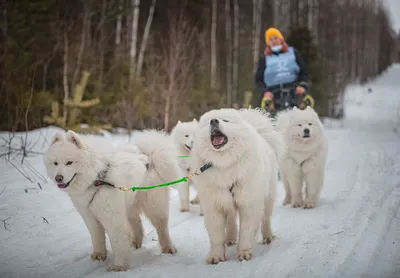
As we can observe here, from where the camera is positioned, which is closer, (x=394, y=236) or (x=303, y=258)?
(x=303, y=258)

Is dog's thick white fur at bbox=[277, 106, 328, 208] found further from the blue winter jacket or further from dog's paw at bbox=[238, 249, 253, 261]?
dog's paw at bbox=[238, 249, 253, 261]

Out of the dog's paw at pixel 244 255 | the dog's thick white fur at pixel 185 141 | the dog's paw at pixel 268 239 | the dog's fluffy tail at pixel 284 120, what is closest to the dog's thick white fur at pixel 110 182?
the dog's paw at pixel 244 255

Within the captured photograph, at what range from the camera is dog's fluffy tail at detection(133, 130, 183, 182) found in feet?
12.0

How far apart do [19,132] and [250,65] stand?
1157cm

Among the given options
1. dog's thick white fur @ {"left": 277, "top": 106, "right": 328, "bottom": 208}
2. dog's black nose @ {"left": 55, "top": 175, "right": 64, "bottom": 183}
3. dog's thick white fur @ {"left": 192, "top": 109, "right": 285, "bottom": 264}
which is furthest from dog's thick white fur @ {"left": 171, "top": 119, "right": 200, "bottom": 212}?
dog's black nose @ {"left": 55, "top": 175, "right": 64, "bottom": 183}

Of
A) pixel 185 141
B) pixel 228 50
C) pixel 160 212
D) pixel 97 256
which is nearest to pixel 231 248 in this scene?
pixel 160 212

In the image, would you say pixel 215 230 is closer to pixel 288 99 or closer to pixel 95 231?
pixel 95 231

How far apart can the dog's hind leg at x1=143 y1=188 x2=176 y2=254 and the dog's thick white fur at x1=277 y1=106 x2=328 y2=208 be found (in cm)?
221

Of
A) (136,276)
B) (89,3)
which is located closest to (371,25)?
(89,3)

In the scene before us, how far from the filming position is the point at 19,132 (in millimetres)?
7328

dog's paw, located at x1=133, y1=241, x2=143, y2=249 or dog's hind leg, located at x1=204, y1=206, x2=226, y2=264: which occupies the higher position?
dog's hind leg, located at x1=204, y1=206, x2=226, y2=264

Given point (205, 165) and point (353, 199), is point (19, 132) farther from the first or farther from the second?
point (353, 199)

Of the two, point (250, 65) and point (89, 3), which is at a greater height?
point (89, 3)

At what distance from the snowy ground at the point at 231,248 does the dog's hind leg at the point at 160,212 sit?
12cm
